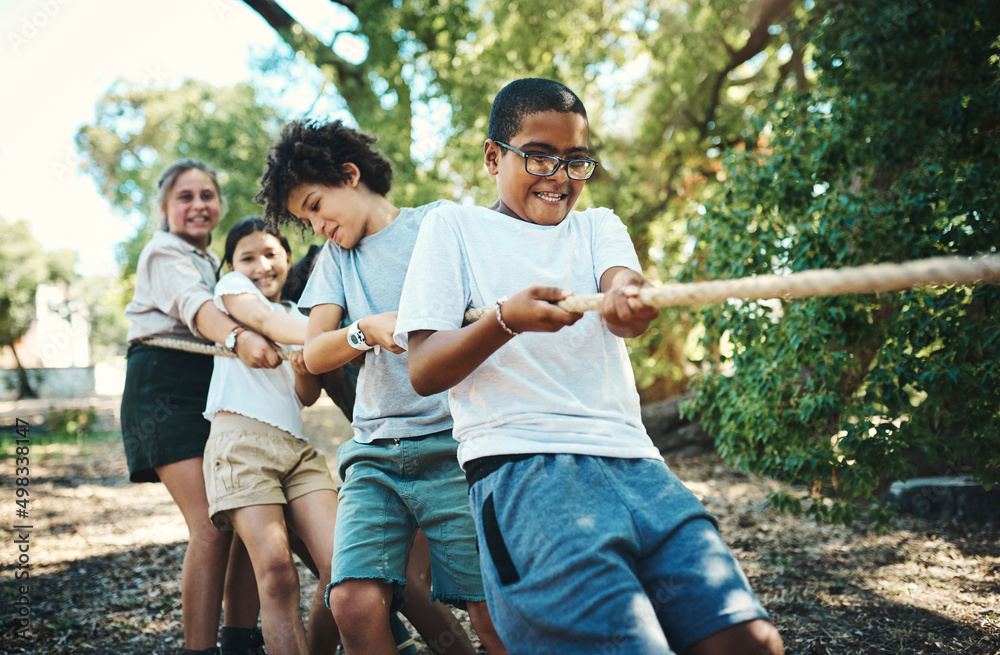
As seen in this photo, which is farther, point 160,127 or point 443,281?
point 160,127

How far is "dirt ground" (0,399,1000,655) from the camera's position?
3203mm

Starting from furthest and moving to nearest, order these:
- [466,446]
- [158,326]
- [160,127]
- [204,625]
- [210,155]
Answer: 1. [160,127]
2. [210,155]
3. [158,326]
4. [204,625]
5. [466,446]

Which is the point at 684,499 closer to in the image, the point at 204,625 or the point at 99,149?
the point at 204,625

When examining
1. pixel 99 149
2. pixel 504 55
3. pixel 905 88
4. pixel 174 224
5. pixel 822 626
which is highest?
pixel 99 149

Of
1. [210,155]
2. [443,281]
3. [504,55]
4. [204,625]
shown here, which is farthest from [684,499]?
[210,155]

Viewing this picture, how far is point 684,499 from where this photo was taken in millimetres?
1542

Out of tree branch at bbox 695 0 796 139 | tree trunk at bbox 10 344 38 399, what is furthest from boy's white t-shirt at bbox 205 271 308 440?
tree trunk at bbox 10 344 38 399

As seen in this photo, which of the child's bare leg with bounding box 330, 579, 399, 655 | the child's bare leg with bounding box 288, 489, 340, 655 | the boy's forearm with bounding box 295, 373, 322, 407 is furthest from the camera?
the boy's forearm with bounding box 295, 373, 322, 407

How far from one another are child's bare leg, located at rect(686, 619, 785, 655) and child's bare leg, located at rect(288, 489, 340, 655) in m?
1.50

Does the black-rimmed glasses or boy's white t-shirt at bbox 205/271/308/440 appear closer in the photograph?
the black-rimmed glasses

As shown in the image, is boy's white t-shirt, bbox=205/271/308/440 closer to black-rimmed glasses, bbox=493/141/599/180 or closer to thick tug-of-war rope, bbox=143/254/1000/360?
black-rimmed glasses, bbox=493/141/599/180

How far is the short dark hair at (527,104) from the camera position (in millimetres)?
1785

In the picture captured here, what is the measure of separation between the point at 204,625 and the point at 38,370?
1986cm

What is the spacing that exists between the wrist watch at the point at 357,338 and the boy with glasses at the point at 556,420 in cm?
36
